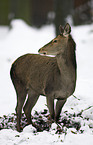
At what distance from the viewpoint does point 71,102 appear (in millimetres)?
5684

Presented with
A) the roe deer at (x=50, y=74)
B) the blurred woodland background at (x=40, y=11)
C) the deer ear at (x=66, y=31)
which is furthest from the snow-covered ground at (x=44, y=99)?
the blurred woodland background at (x=40, y=11)

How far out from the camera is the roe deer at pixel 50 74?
3900 millimetres

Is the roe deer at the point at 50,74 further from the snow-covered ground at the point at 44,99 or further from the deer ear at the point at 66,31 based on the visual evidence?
the snow-covered ground at the point at 44,99

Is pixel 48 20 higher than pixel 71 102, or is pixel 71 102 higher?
pixel 48 20

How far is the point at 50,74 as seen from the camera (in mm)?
4078

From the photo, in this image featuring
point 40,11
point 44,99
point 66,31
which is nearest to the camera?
point 66,31

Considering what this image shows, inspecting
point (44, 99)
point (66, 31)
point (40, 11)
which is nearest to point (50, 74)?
point (66, 31)

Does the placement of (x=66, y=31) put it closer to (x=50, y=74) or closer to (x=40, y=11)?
(x=50, y=74)

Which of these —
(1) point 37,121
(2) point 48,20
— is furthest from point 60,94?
(2) point 48,20

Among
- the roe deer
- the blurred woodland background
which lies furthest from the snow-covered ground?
the blurred woodland background

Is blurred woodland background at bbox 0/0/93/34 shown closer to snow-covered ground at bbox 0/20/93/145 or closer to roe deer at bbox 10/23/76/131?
snow-covered ground at bbox 0/20/93/145

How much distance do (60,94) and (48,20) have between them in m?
23.8

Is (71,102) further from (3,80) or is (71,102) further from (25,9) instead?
(25,9)

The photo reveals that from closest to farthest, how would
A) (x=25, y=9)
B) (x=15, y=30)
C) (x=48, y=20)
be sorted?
(x=15, y=30)
(x=25, y=9)
(x=48, y=20)
